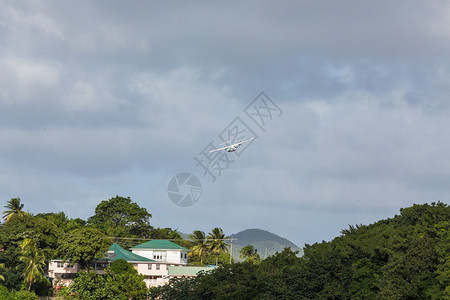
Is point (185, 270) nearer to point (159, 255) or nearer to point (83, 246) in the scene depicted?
point (159, 255)

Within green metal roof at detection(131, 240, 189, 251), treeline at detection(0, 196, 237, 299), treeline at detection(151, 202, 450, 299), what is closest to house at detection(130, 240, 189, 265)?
green metal roof at detection(131, 240, 189, 251)

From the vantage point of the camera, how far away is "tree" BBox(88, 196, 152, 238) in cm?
14275

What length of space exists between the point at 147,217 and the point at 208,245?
25397 mm

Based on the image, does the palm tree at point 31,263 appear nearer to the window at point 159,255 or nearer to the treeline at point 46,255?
the treeline at point 46,255

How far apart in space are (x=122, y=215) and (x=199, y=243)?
2765cm

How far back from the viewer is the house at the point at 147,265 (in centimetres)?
9525

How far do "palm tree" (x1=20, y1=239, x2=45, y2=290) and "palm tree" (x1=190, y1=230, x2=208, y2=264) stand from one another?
1856 inches

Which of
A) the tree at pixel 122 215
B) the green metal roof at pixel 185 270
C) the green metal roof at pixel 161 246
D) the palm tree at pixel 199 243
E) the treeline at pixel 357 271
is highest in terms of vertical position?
the tree at pixel 122 215

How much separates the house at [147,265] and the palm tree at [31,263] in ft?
29.5

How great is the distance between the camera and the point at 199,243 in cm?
13012

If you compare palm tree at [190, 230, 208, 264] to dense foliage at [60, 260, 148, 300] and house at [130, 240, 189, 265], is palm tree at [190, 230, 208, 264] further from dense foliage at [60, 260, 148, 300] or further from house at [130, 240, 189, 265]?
dense foliage at [60, 260, 148, 300]

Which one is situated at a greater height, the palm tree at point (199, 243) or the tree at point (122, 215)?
the tree at point (122, 215)

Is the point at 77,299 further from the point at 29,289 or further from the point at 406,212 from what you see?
the point at 406,212

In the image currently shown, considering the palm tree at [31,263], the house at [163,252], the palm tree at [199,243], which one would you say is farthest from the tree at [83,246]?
the palm tree at [199,243]
